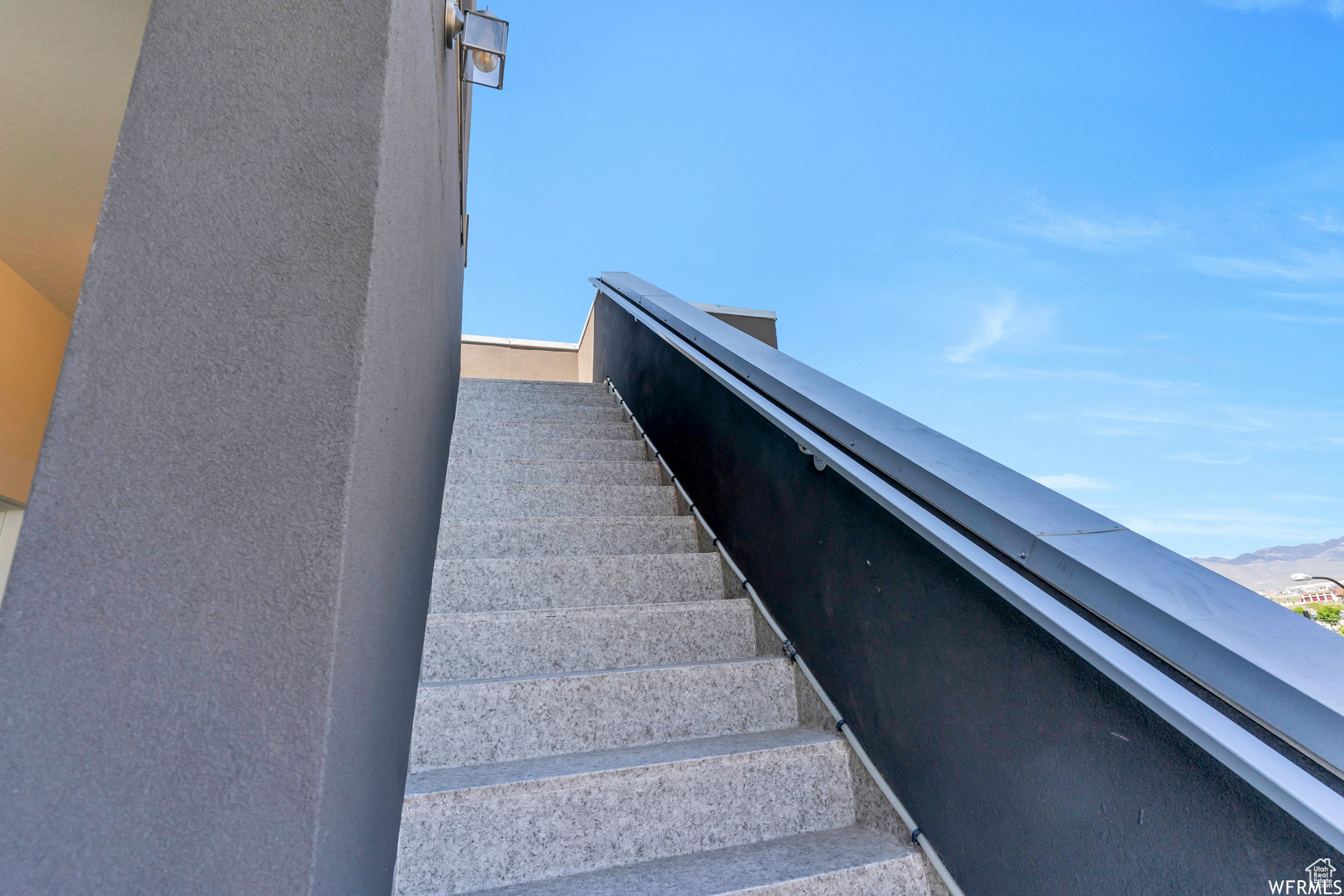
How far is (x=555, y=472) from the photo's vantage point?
2719 mm

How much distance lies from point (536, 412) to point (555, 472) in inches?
35.3

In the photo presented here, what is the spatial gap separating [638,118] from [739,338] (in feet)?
48.7

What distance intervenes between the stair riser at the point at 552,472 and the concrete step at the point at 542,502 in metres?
0.07

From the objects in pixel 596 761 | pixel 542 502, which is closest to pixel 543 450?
pixel 542 502

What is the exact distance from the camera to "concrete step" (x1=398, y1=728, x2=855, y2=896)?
1171 mm

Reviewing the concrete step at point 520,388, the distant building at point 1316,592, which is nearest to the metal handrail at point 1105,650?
the distant building at point 1316,592

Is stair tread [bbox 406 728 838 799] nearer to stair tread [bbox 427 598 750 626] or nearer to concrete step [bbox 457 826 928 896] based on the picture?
concrete step [bbox 457 826 928 896]

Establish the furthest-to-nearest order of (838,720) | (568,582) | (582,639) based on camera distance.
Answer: (568,582) < (582,639) < (838,720)

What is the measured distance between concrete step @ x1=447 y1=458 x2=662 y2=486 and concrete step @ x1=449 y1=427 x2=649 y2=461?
65 millimetres

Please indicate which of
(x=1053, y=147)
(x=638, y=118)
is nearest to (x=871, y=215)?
(x=1053, y=147)

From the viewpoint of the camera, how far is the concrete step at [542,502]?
2424 mm

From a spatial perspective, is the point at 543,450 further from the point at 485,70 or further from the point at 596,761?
the point at 596,761

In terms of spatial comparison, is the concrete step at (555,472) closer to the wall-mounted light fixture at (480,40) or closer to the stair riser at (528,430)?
the stair riser at (528,430)

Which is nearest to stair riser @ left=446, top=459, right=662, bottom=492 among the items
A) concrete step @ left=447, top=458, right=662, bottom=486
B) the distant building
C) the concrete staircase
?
concrete step @ left=447, top=458, right=662, bottom=486
